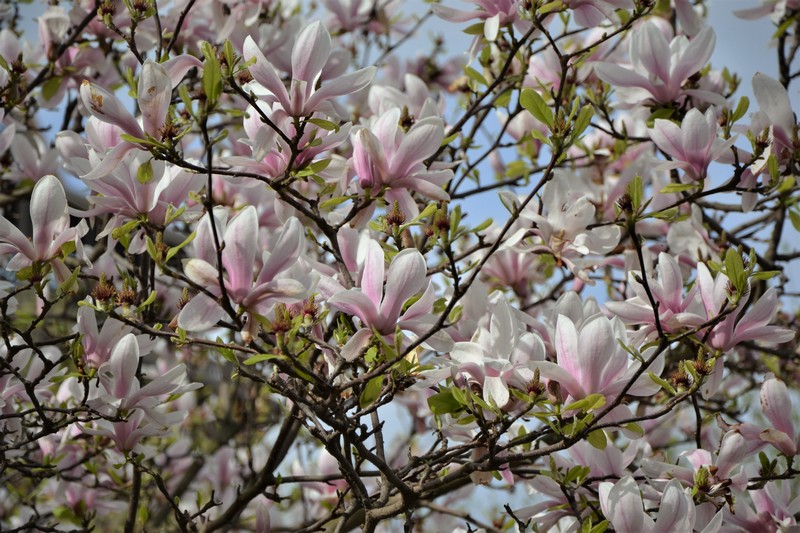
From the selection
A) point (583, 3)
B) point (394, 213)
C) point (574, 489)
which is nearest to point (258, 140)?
point (394, 213)

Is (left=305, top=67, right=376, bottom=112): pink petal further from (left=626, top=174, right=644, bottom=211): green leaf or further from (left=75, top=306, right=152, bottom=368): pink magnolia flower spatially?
(left=75, top=306, right=152, bottom=368): pink magnolia flower

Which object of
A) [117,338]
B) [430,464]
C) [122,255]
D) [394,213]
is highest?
[122,255]

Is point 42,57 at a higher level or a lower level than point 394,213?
higher

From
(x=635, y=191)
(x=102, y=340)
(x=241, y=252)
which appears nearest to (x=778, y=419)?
(x=635, y=191)

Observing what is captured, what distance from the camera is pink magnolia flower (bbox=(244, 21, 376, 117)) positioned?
1.42 m

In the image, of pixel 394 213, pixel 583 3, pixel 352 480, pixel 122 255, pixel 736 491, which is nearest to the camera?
pixel 394 213

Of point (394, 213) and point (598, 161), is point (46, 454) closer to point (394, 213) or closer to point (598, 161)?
point (394, 213)

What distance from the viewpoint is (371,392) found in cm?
140

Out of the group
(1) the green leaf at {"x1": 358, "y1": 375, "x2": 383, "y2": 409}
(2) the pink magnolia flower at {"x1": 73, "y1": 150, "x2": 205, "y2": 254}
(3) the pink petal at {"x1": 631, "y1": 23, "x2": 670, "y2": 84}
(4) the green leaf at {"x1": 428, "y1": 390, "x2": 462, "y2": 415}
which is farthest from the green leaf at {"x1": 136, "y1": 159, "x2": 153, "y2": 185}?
(3) the pink petal at {"x1": 631, "y1": 23, "x2": 670, "y2": 84}

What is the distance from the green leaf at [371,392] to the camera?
1390mm

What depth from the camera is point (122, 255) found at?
9.17ft

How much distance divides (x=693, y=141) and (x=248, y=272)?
1055 mm

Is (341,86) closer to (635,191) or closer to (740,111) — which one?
(635,191)

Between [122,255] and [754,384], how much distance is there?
103 inches
